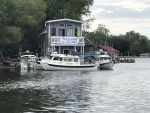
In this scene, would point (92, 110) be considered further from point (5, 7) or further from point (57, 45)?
point (57, 45)

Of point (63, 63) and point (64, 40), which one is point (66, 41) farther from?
point (63, 63)

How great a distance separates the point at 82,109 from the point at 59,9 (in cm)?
6034

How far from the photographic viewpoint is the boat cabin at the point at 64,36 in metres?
65.1

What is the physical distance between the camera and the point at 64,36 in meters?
67.1

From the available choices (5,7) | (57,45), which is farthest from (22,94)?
(57,45)

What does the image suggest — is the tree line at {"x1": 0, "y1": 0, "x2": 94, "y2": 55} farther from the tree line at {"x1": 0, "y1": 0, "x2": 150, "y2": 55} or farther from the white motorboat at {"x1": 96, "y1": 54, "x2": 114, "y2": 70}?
the white motorboat at {"x1": 96, "y1": 54, "x2": 114, "y2": 70}

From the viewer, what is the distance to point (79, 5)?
261 ft

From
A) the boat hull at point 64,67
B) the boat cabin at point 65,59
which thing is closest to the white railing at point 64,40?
the boat cabin at point 65,59

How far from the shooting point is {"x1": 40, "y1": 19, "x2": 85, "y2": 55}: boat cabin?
65.1 metres

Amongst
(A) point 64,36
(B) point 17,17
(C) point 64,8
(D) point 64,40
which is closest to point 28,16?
(B) point 17,17

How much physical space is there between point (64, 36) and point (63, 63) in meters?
9.95

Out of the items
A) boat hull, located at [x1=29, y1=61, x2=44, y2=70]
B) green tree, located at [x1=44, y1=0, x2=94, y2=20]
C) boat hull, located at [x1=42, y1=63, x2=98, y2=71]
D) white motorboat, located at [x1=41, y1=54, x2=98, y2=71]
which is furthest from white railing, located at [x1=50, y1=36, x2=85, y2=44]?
green tree, located at [x1=44, y1=0, x2=94, y2=20]

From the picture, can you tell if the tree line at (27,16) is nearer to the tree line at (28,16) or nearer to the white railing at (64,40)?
the tree line at (28,16)

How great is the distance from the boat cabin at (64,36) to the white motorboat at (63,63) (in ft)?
21.8
